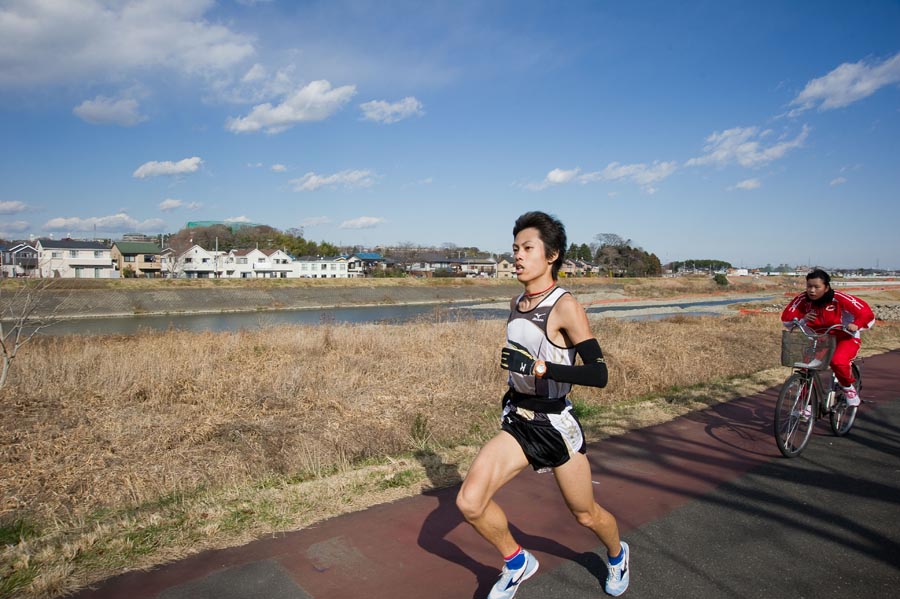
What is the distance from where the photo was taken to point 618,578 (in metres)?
2.85

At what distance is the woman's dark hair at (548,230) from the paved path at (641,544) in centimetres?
168

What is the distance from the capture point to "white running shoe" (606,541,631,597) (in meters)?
2.83

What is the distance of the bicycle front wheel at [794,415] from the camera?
5.08 metres

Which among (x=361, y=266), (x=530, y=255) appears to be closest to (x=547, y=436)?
(x=530, y=255)

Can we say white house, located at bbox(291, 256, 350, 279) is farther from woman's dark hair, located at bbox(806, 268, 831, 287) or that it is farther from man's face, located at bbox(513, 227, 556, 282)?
man's face, located at bbox(513, 227, 556, 282)

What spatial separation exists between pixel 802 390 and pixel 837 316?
0.90 meters

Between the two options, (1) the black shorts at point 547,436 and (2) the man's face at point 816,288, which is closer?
(1) the black shorts at point 547,436

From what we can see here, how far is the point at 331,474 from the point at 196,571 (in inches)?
72.7

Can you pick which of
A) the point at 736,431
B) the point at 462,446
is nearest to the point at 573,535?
the point at 462,446

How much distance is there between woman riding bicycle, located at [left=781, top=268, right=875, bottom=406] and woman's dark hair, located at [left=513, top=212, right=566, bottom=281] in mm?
3820

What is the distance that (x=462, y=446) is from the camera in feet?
18.4

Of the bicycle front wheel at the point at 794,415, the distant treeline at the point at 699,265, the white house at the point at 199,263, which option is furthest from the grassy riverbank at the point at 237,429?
the distant treeline at the point at 699,265

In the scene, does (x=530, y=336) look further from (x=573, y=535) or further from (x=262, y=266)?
(x=262, y=266)

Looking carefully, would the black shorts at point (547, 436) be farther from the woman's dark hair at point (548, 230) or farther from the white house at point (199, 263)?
the white house at point (199, 263)
